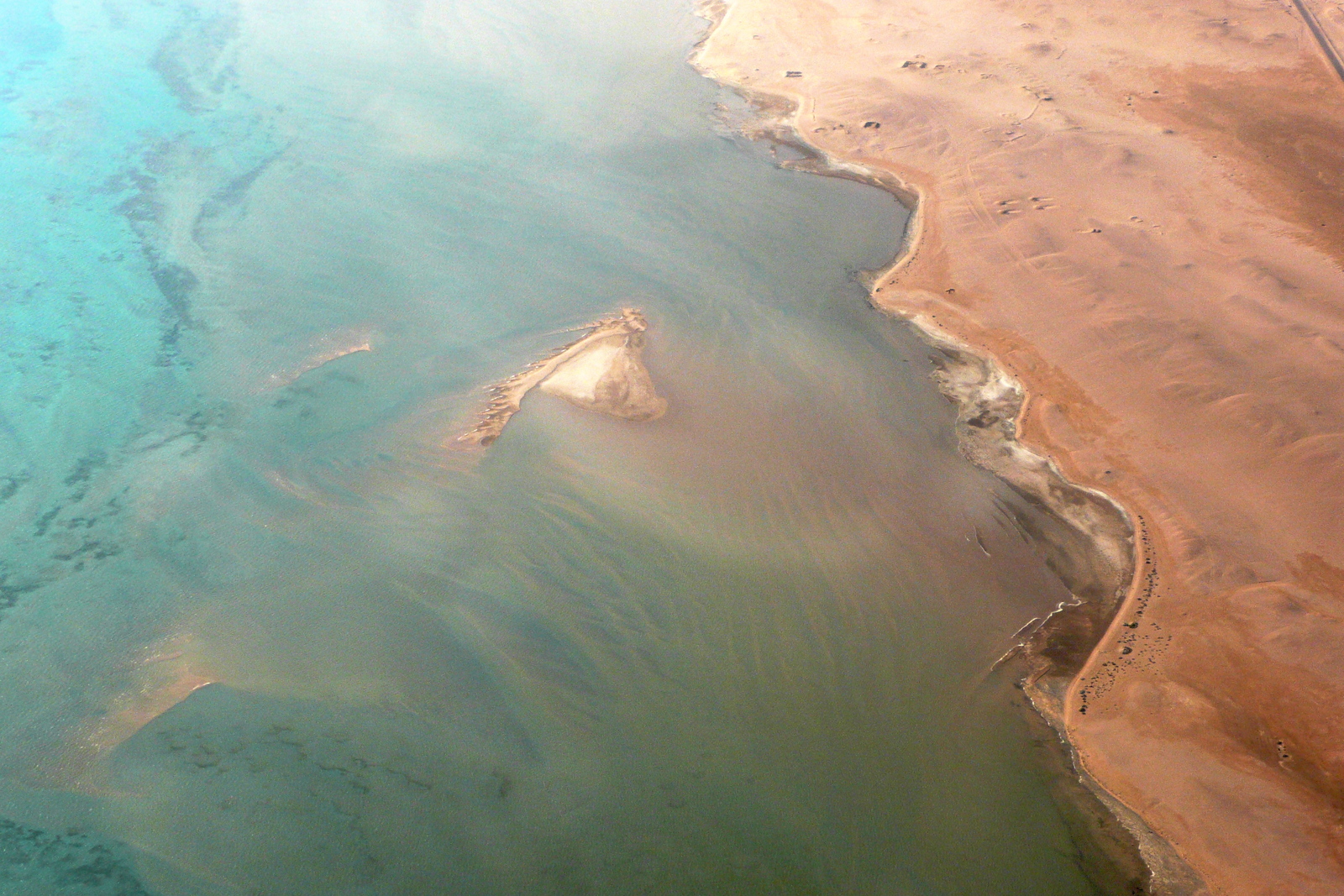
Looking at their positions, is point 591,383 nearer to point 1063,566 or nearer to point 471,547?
point 471,547

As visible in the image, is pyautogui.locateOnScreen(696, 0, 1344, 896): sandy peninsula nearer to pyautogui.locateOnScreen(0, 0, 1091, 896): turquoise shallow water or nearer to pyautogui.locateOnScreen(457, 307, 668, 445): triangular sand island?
pyautogui.locateOnScreen(0, 0, 1091, 896): turquoise shallow water

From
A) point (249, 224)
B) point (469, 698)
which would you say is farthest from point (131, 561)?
point (249, 224)

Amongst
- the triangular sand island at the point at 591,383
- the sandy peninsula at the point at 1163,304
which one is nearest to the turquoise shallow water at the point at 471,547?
the triangular sand island at the point at 591,383

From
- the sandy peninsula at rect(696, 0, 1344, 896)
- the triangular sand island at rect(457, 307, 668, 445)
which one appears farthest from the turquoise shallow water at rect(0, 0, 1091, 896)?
the sandy peninsula at rect(696, 0, 1344, 896)

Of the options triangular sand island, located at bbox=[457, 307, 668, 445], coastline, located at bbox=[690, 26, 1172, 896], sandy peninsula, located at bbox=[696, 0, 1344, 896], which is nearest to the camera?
coastline, located at bbox=[690, 26, 1172, 896]

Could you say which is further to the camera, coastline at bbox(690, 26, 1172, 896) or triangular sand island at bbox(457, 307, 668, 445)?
triangular sand island at bbox(457, 307, 668, 445)
